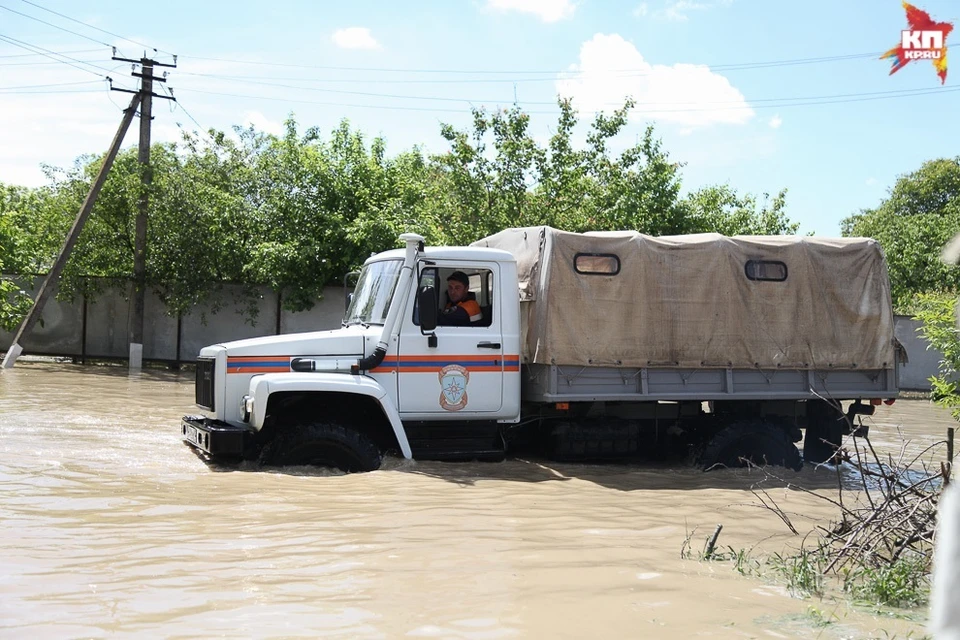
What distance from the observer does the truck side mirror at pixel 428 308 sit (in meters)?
7.95

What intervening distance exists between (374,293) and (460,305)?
83 centimetres

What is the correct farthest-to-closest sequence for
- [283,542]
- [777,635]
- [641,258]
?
[641,258] → [283,542] → [777,635]

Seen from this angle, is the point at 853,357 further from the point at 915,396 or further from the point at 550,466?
the point at 915,396

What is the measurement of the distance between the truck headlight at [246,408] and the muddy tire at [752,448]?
14.7 ft

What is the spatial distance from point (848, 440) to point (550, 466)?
5.62 meters

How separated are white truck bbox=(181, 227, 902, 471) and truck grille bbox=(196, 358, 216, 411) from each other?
2cm

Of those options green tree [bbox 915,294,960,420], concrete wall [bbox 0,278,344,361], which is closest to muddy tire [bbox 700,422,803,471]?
green tree [bbox 915,294,960,420]

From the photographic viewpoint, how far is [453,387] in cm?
834

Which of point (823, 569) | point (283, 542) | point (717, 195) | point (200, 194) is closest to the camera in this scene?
point (823, 569)

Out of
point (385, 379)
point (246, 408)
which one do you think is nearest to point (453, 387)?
point (385, 379)

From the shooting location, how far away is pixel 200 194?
22.9 meters

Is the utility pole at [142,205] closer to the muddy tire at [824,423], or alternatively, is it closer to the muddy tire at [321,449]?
the muddy tire at [321,449]

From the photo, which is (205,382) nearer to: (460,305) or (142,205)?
(460,305)

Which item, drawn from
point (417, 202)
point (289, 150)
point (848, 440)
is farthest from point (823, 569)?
point (289, 150)
